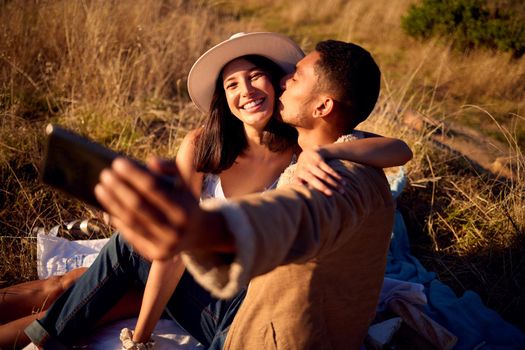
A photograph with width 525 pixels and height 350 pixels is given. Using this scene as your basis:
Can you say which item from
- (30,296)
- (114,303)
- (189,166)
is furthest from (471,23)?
(30,296)

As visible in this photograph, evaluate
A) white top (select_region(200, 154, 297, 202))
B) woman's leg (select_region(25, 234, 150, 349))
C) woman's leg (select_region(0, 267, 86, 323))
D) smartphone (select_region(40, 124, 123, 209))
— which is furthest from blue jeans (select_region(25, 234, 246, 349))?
smartphone (select_region(40, 124, 123, 209))

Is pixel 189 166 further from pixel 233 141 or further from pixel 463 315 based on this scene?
pixel 463 315

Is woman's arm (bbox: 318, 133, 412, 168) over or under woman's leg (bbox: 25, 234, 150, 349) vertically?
over

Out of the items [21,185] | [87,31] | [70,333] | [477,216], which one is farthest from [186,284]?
[87,31]

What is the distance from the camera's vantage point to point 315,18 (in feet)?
33.5

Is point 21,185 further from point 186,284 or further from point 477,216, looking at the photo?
point 477,216

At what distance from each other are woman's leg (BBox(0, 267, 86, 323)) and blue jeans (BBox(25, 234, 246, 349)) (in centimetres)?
32

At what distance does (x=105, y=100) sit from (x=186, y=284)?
2849 millimetres

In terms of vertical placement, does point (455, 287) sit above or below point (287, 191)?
below

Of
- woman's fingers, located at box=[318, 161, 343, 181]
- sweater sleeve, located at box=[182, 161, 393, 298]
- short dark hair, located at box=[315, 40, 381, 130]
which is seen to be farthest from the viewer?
short dark hair, located at box=[315, 40, 381, 130]

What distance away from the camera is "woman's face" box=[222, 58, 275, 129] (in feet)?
7.71

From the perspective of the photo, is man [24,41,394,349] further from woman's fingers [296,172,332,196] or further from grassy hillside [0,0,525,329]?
grassy hillside [0,0,525,329]

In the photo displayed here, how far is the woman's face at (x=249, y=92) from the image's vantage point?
2350 millimetres

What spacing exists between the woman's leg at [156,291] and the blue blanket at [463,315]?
5.45 ft
